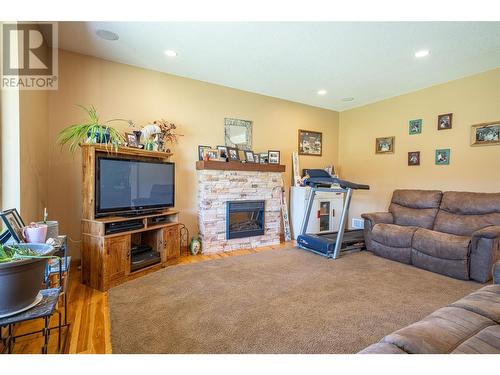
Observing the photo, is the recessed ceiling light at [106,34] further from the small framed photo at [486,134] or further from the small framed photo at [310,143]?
the small framed photo at [486,134]

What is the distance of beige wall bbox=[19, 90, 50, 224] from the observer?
212 centimetres

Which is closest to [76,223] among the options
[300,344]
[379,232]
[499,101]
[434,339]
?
[300,344]

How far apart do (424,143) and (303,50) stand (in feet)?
9.34

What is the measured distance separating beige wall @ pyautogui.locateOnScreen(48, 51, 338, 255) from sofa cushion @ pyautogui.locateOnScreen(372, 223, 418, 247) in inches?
79.5

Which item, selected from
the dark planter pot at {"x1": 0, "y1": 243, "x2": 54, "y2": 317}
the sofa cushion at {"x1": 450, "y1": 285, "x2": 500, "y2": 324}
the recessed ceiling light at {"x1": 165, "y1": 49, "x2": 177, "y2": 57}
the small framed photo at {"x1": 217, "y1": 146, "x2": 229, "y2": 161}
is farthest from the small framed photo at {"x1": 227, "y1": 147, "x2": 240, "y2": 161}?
the sofa cushion at {"x1": 450, "y1": 285, "x2": 500, "y2": 324}

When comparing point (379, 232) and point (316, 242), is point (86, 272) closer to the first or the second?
point (316, 242)

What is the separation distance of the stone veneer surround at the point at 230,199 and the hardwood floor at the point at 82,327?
1.74 metres

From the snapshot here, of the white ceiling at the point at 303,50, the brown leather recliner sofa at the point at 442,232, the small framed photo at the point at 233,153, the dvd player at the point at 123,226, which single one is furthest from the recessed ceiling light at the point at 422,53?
the dvd player at the point at 123,226

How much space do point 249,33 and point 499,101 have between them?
3617mm

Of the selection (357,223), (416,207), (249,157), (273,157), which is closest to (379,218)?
(416,207)

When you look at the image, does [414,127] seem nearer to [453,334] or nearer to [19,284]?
[453,334]

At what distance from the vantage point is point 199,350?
5.41ft

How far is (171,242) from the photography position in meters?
3.37

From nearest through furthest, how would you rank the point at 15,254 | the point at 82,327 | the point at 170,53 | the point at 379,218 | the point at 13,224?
the point at 15,254
the point at 13,224
the point at 82,327
the point at 170,53
the point at 379,218
